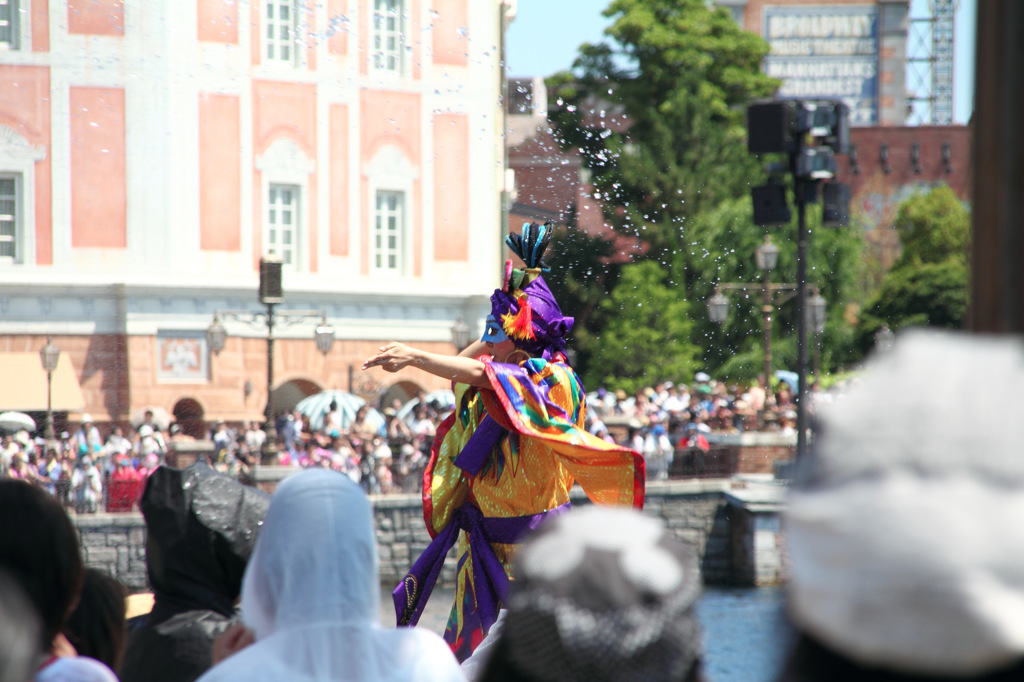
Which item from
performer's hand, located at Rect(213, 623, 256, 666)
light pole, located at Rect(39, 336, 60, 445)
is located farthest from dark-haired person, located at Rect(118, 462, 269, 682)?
light pole, located at Rect(39, 336, 60, 445)

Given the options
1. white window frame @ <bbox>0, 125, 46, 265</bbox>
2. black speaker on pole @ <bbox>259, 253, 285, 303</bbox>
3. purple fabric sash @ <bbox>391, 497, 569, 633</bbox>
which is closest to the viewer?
purple fabric sash @ <bbox>391, 497, 569, 633</bbox>

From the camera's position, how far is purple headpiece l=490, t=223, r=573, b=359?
3936 millimetres

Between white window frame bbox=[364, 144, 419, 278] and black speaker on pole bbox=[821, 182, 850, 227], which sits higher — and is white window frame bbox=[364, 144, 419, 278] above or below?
above

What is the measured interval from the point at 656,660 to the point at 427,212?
14445 millimetres

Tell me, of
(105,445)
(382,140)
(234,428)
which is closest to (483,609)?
(105,445)

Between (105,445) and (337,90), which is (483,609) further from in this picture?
(105,445)

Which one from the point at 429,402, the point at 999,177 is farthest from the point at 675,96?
the point at 999,177

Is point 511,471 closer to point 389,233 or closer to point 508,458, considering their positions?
point 508,458

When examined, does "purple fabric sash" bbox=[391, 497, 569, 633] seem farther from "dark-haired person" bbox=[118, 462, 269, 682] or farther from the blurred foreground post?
the blurred foreground post

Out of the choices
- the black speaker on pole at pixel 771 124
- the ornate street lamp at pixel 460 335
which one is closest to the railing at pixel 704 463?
the ornate street lamp at pixel 460 335

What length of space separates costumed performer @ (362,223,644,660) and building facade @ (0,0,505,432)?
8.23 meters

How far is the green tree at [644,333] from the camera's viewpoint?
844 inches

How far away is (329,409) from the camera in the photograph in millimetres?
16109

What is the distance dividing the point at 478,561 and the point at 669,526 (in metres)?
14.5
